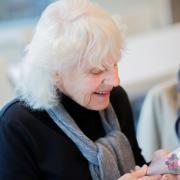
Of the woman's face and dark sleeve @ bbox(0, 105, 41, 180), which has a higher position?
the woman's face

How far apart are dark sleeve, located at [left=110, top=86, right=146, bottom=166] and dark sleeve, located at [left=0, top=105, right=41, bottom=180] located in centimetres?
34

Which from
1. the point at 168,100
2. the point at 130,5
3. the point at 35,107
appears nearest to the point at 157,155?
the point at 35,107

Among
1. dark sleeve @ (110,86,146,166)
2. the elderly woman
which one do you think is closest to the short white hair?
the elderly woman

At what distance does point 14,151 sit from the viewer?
1077mm

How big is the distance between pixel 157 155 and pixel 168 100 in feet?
1.90

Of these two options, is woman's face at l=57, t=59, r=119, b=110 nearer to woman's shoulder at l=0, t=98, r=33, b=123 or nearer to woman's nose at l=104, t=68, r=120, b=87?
woman's nose at l=104, t=68, r=120, b=87

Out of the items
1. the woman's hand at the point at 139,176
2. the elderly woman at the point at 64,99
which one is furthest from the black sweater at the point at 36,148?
the woman's hand at the point at 139,176

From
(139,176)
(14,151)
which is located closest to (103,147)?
(139,176)

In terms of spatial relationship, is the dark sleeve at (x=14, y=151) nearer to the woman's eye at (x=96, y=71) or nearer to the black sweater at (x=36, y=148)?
the black sweater at (x=36, y=148)

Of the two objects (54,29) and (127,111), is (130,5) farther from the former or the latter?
(54,29)

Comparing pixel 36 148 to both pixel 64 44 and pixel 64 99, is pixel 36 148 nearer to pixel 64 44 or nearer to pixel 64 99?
pixel 64 99

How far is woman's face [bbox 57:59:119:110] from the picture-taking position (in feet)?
3.56

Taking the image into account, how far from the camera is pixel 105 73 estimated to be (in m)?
1.10

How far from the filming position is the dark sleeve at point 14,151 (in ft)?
3.53
